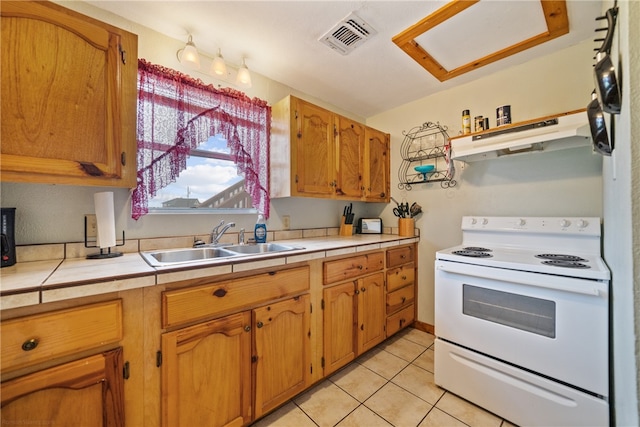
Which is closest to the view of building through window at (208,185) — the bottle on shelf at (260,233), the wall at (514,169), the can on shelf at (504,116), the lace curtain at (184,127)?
the lace curtain at (184,127)

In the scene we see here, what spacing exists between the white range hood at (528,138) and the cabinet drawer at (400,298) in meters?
1.28

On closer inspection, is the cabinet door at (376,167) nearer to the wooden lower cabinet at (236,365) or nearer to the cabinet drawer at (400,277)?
the cabinet drawer at (400,277)

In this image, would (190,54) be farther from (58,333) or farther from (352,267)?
(352,267)

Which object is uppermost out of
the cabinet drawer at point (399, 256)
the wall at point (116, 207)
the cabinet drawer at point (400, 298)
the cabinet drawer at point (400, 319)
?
the wall at point (116, 207)

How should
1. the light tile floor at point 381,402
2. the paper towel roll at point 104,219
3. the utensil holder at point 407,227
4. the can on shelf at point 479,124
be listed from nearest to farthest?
the paper towel roll at point 104,219
the light tile floor at point 381,402
the can on shelf at point 479,124
the utensil holder at point 407,227

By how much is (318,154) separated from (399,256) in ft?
3.91

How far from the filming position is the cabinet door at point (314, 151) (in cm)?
199

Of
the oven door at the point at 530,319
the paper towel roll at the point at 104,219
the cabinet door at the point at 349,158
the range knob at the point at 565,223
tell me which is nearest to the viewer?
the oven door at the point at 530,319

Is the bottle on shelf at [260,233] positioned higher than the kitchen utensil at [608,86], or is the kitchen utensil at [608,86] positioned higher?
the kitchen utensil at [608,86]

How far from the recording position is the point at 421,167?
94.7 inches

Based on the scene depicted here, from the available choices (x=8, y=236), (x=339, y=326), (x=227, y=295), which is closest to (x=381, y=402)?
(x=339, y=326)

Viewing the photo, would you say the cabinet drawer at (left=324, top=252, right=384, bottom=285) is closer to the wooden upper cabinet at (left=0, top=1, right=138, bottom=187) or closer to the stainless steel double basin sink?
the stainless steel double basin sink

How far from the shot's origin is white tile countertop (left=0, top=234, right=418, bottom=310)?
2.60 feet

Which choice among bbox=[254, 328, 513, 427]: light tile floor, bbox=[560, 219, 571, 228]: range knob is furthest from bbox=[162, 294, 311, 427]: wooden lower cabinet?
bbox=[560, 219, 571, 228]: range knob
